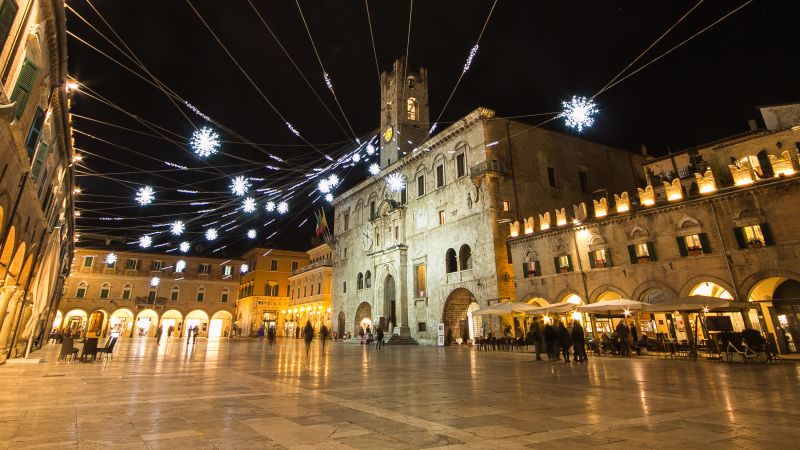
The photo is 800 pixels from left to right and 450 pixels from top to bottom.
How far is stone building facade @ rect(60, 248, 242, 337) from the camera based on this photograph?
4684 cm

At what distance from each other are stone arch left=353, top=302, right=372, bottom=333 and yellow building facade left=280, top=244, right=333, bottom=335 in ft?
21.4

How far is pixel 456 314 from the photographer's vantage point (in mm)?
29266

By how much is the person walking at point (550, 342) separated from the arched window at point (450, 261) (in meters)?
14.3

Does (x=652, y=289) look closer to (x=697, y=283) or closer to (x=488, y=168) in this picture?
(x=697, y=283)

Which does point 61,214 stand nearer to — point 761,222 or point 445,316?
point 445,316

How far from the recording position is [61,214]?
19.1 m

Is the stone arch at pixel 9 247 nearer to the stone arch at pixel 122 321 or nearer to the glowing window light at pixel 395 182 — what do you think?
the glowing window light at pixel 395 182

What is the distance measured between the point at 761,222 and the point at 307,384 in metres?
18.8

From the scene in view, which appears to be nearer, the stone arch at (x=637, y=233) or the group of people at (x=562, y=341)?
the group of people at (x=562, y=341)

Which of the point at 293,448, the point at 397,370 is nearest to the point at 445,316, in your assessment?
the point at 397,370

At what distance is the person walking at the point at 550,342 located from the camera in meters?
14.7

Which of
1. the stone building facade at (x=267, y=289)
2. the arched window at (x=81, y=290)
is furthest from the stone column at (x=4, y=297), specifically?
the arched window at (x=81, y=290)

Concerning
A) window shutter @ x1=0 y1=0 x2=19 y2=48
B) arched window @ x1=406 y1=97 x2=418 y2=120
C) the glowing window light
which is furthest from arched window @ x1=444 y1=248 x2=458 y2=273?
window shutter @ x1=0 y1=0 x2=19 y2=48

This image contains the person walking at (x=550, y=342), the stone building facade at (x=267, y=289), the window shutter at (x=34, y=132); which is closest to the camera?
the window shutter at (x=34, y=132)
